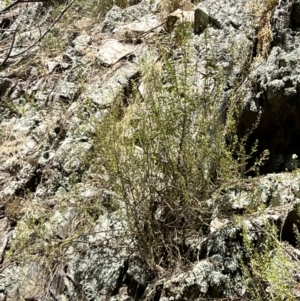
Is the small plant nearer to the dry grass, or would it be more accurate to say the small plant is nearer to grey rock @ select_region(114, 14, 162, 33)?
the dry grass

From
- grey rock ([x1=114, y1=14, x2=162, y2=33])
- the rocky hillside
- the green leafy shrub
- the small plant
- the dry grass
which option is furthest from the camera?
grey rock ([x1=114, y1=14, x2=162, y2=33])

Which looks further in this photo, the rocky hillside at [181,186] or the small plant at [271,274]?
the rocky hillside at [181,186]

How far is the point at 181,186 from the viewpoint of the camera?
2.71m

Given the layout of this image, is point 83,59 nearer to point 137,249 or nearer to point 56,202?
point 56,202

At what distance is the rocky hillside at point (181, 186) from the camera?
2484mm

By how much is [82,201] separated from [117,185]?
0.37m

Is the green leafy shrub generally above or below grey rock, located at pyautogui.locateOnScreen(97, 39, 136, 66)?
above

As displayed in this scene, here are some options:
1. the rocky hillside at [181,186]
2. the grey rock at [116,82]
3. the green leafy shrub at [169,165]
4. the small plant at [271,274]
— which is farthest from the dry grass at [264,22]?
the small plant at [271,274]

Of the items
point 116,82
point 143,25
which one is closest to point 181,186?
point 116,82

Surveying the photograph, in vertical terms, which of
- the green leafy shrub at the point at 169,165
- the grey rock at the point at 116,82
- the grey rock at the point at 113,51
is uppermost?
the green leafy shrub at the point at 169,165

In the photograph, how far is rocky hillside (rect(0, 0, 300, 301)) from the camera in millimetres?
2484

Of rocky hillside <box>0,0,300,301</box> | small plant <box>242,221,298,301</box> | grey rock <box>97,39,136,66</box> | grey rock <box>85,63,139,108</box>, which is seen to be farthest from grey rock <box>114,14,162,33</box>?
small plant <box>242,221,298,301</box>

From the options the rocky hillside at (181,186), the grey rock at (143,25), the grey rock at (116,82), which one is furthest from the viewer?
the grey rock at (143,25)

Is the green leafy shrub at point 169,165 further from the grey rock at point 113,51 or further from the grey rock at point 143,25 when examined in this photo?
the grey rock at point 143,25
